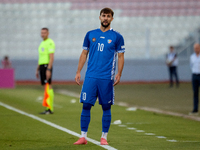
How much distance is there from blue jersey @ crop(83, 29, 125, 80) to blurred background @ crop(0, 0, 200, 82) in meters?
20.9

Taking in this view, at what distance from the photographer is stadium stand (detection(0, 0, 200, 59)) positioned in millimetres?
28609

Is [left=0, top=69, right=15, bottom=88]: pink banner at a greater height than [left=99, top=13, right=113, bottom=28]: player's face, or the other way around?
[left=99, top=13, right=113, bottom=28]: player's face

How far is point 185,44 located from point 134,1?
4618 mm

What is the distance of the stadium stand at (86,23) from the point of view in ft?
93.9

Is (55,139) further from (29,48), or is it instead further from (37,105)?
(29,48)

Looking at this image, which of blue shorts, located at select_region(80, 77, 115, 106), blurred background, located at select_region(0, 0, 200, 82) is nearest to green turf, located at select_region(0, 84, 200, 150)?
blue shorts, located at select_region(80, 77, 115, 106)

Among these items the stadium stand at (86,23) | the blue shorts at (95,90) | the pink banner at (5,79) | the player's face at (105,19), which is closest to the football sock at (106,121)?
the blue shorts at (95,90)

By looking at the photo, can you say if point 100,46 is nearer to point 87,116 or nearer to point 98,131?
point 87,116

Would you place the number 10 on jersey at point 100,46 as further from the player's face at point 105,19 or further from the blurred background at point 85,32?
the blurred background at point 85,32

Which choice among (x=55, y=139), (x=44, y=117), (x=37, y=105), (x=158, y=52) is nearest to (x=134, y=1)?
(x=158, y=52)

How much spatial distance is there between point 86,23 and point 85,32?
2.43ft

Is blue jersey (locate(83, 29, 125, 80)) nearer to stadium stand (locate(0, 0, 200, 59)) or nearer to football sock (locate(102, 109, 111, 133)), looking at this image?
football sock (locate(102, 109, 111, 133))

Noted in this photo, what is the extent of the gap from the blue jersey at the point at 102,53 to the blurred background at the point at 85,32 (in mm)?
20921

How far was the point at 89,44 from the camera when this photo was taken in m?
6.95
